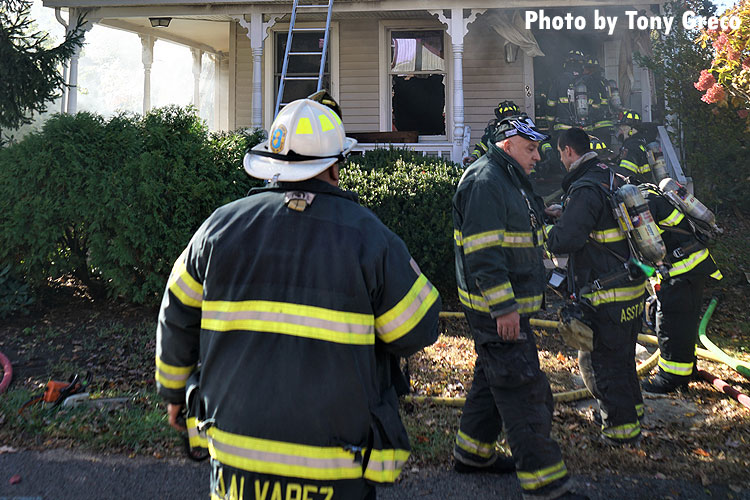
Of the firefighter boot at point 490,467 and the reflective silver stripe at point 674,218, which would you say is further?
the reflective silver stripe at point 674,218

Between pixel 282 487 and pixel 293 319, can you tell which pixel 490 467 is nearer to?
pixel 282 487

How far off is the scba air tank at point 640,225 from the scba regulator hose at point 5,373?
5.03 meters

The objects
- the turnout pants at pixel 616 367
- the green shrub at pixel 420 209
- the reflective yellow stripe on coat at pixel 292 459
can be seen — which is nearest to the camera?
the reflective yellow stripe on coat at pixel 292 459

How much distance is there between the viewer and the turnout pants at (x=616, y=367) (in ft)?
13.5

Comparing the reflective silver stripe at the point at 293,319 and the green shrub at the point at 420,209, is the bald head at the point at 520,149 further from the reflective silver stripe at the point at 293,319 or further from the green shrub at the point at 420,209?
the green shrub at the point at 420,209

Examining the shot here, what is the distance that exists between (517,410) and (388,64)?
10050 mm

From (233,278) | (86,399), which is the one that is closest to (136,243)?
(86,399)

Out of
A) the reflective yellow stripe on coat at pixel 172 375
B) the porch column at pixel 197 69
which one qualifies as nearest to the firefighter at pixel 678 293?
the reflective yellow stripe on coat at pixel 172 375

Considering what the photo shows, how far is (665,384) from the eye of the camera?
17.2 ft

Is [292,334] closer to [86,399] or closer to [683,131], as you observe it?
[86,399]

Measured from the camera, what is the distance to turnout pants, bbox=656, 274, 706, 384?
5137 millimetres

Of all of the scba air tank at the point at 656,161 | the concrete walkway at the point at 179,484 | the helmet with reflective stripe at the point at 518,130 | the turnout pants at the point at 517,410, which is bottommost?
the concrete walkway at the point at 179,484

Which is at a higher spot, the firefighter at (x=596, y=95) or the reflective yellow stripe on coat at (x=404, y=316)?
the firefighter at (x=596, y=95)

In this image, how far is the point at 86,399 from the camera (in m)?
4.82
